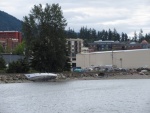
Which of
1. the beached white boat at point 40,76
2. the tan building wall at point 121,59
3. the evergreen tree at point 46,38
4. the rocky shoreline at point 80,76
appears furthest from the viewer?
the tan building wall at point 121,59

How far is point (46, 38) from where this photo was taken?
368ft

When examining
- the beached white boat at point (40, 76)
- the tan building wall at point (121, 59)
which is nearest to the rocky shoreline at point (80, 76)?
the beached white boat at point (40, 76)

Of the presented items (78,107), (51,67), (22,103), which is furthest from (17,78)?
(78,107)

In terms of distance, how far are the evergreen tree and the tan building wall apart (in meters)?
59.8

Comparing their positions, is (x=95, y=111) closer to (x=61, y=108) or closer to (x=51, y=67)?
(x=61, y=108)

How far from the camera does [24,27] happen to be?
374ft

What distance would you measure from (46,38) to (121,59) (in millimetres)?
65318

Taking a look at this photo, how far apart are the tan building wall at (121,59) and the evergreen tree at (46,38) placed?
196 feet

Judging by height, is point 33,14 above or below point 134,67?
above

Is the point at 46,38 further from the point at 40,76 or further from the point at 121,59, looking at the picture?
the point at 121,59

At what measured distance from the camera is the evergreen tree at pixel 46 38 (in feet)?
362

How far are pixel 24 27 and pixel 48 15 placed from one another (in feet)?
22.5

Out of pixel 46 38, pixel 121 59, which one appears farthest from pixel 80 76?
pixel 121 59

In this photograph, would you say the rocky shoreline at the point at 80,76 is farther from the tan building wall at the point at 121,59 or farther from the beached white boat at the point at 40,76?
the tan building wall at the point at 121,59
